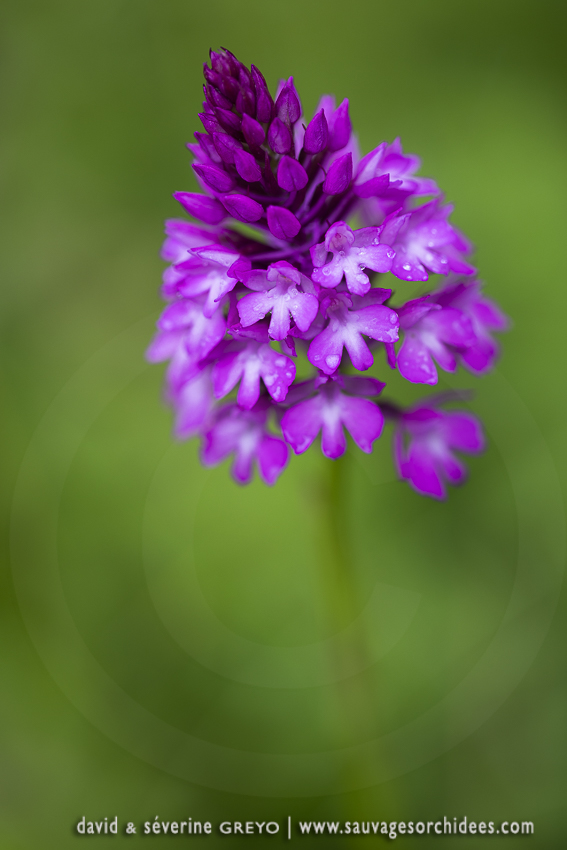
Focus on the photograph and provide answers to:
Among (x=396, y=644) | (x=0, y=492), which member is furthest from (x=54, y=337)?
(x=396, y=644)

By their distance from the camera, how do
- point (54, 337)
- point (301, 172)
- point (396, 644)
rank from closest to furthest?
point (301, 172), point (396, 644), point (54, 337)

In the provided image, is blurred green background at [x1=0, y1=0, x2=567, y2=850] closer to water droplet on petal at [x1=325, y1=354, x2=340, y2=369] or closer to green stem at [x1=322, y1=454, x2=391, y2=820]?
green stem at [x1=322, y1=454, x2=391, y2=820]

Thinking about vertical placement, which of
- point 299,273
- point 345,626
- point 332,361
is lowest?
point 345,626

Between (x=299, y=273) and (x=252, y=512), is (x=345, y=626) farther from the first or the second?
(x=299, y=273)

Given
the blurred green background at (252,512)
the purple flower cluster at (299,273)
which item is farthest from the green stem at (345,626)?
the purple flower cluster at (299,273)

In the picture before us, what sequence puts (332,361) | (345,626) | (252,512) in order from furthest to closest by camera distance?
1. (252,512)
2. (345,626)
3. (332,361)

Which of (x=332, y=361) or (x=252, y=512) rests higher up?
(x=252, y=512)

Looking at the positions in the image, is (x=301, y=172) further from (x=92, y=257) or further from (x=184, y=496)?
(x=92, y=257)

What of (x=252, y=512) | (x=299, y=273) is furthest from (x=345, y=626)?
(x=299, y=273)
